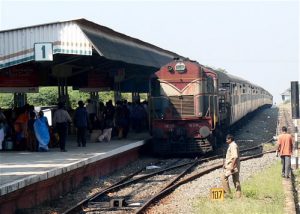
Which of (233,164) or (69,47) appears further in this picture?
(69,47)

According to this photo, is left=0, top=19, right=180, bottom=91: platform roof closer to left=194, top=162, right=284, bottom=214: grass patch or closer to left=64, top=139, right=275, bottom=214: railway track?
left=64, top=139, right=275, bottom=214: railway track

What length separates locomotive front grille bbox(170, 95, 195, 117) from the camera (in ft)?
62.0

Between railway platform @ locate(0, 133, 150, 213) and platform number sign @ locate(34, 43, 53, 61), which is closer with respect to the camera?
railway platform @ locate(0, 133, 150, 213)

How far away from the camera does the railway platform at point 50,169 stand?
10.1 meters

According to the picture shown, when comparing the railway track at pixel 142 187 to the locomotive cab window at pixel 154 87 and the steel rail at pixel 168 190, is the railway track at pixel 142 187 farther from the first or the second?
the locomotive cab window at pixel 154 87

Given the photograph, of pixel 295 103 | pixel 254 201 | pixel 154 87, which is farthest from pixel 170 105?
pixel 254 201

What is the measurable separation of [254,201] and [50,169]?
14.7ft

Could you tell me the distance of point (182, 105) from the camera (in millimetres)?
18953

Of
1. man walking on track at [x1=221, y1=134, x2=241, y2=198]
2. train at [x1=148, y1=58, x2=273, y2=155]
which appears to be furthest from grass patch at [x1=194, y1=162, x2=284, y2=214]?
train at [x1=148, y1=58, x2=273, y2=155]

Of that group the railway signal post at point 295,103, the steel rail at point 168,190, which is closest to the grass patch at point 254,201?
the steel rail at point 168,190

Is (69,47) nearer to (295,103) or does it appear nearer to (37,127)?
(37,127)

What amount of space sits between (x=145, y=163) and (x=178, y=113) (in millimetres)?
2106

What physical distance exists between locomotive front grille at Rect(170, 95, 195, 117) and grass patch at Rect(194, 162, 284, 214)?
17.4 ft

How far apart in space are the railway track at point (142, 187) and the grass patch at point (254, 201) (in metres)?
1.32
